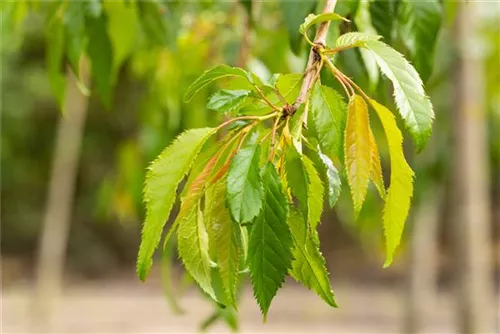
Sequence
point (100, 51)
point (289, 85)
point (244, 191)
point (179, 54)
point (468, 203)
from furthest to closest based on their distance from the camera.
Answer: point (468, 203)
point (179, 54)
point (100, 51)
point (289, 85)
point (244, 191)

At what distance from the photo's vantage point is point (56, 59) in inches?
56.9

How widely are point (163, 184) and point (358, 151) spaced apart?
0.54 ft

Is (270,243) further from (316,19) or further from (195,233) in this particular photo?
(316,19)

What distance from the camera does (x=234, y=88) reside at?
2.72 feet

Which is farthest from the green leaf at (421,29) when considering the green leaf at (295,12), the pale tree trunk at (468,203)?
the pale tree trunk at (468,203)

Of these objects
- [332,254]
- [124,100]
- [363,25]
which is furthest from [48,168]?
[363,25]

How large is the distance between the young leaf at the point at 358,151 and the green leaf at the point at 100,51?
27.9 inches

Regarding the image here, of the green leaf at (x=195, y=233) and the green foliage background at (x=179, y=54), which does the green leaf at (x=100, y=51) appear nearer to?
the green foliage background at (x=179, y=54)

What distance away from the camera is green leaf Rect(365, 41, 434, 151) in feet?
2.35

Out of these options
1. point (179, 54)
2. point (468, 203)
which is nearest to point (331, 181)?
point (179, 54)

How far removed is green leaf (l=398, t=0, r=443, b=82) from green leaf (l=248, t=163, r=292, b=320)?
425 mm

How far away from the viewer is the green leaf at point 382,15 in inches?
44.2

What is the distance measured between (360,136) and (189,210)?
16 cm

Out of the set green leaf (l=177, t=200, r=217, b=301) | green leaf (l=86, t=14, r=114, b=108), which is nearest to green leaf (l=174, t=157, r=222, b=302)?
green leaf (l=177, t=200, r=217, b=301)
